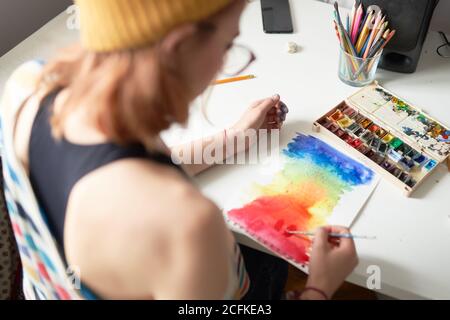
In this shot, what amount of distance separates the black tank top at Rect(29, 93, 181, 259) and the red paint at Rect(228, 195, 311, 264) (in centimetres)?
24

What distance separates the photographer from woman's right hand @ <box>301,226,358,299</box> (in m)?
0.70

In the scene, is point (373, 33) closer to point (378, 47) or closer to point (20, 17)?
point (378, 47)

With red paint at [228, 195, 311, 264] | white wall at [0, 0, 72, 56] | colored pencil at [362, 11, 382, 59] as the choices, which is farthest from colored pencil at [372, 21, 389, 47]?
white wall at [0, 0, 72, 56]

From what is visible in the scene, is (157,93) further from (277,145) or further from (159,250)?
(277,145)

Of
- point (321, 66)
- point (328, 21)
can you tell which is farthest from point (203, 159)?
point (328, 21)

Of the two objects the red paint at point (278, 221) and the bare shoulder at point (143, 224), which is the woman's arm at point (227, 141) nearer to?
the red paint at point (278, 221)

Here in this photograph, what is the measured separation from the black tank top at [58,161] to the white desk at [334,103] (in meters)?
0.29

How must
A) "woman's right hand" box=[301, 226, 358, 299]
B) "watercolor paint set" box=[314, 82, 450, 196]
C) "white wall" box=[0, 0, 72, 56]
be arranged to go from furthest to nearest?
1. "white wall" box=[0, 0, 72, 56]
2. "watercolor paint set" box=[314, 82, 450, 196]
3. "woman's right hand" box=[301, 226, 358, 299]

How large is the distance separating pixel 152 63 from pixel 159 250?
8.2 inches

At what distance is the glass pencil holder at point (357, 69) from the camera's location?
96 cm

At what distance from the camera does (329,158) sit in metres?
0.86

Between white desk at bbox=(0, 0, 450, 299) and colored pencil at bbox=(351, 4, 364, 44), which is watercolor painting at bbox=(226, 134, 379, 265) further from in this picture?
colored pencil at bbox=(351, 4, 364, 44)

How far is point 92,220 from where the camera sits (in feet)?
1.68

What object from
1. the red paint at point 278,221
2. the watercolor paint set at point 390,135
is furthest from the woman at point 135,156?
the watercolor paint set at point 390,135
